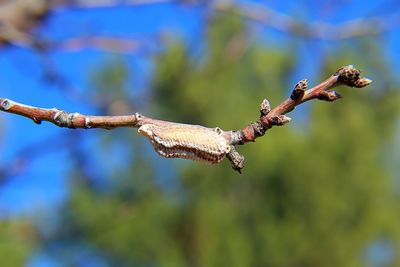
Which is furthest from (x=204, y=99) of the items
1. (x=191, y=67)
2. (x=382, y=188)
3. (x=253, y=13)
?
(x=253, y=13)

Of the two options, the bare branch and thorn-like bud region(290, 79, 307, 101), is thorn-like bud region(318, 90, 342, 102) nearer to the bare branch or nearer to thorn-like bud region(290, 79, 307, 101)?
thorn-like bud region(290, 79, 307, 101)

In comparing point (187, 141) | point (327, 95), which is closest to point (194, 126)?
point (187, 141)

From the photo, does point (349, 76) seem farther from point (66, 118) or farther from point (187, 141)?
point (66, 118)

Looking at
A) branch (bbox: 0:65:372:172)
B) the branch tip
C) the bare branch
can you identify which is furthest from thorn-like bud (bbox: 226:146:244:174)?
the branch tip

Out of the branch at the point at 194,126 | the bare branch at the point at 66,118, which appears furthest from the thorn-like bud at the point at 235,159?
the bare branch at the point at 66,118

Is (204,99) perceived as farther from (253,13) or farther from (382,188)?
(253,13)

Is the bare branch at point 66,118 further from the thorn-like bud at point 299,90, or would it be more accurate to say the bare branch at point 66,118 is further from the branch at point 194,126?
the thorn-like bud at point 299,90

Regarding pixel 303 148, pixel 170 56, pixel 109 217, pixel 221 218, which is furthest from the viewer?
pixel 303 148
